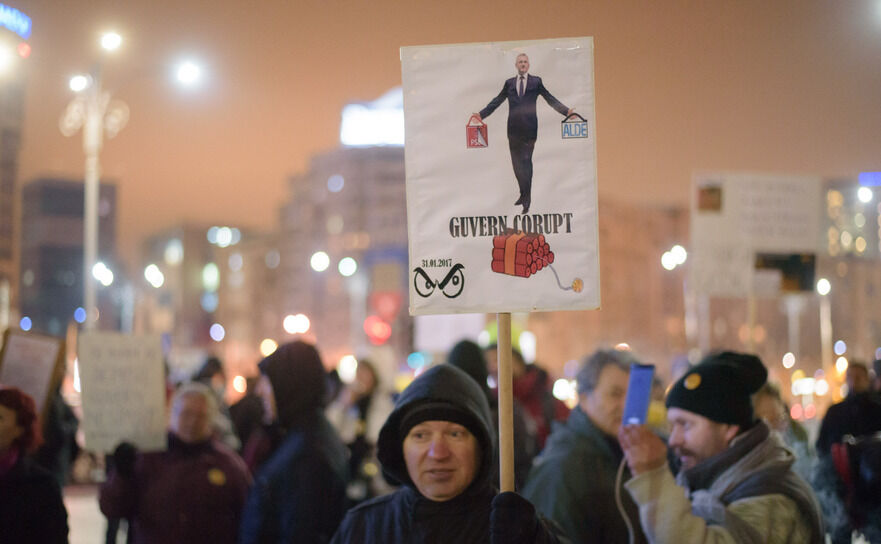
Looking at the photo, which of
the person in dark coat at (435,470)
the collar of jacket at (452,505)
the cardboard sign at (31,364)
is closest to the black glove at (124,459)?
the cardboard sign at (31,364)

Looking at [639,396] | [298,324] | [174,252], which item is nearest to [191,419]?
[639,396]

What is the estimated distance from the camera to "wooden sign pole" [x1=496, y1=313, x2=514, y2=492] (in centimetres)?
377

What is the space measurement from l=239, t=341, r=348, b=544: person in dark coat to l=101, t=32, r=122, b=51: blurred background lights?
36.9 feet

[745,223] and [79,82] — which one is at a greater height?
[79,82]

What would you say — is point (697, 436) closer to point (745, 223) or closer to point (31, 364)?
point (31, 364)

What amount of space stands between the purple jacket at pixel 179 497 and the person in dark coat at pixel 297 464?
0.51 m

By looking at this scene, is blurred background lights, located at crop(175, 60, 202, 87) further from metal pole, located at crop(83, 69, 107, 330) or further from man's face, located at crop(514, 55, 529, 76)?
man's face, located at crop(514, 55, 529, 76)

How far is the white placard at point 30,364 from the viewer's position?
732cm

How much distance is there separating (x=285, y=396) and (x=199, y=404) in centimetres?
106

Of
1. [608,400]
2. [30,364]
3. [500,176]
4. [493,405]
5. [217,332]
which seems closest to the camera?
[500,176]

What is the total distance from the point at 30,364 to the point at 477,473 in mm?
4591

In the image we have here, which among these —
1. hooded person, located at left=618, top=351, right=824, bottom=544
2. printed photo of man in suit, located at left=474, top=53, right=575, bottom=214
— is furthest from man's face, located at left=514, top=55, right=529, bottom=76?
hooded person, located at left=618, top=351, right=824, bottom=544

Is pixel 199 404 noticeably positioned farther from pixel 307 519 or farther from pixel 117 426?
pixel 307 519

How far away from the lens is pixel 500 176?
3904 millimetres
